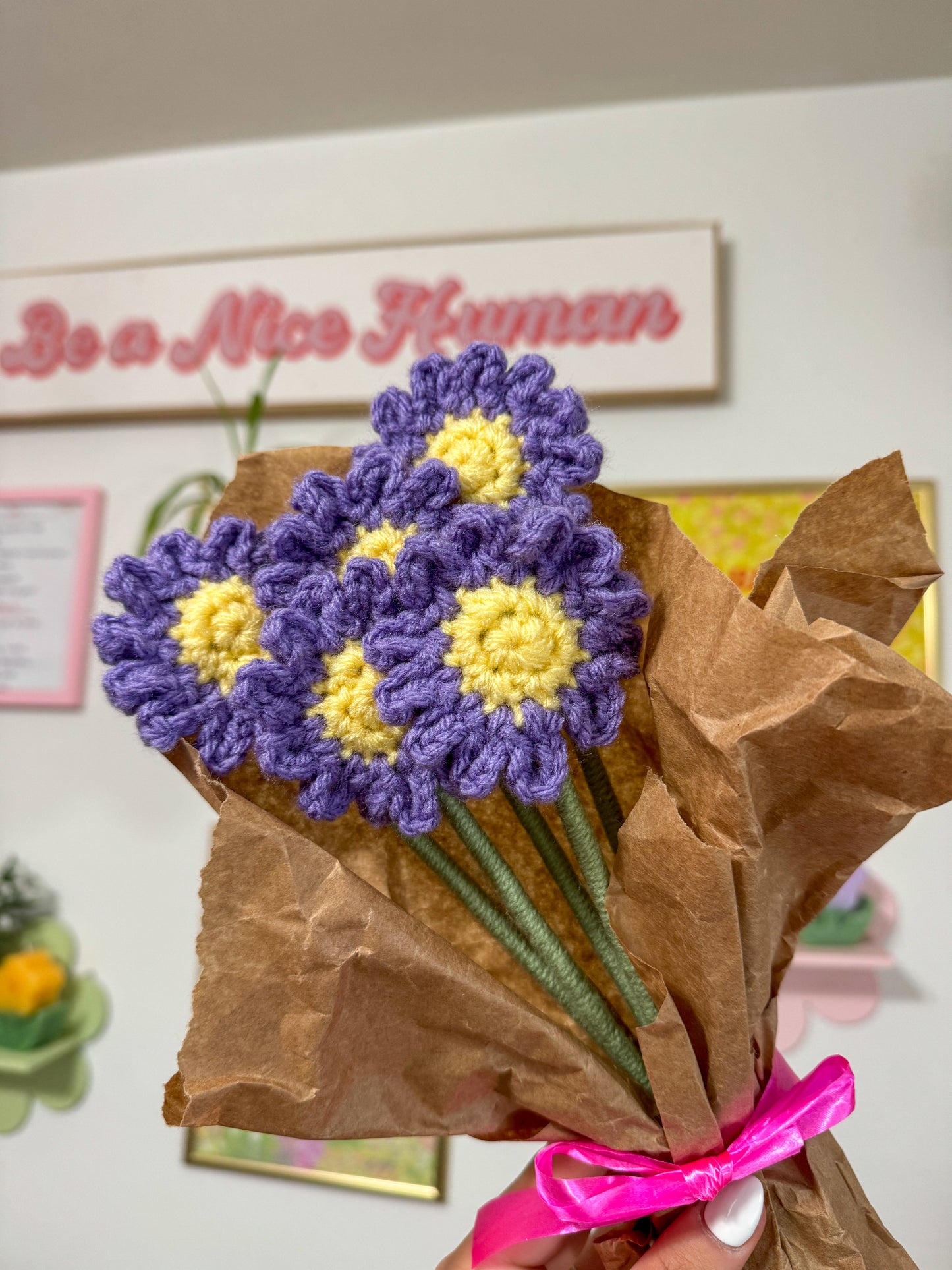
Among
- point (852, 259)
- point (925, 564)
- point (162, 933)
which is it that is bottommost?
point (162, 933)

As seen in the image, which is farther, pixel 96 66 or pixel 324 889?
pixel 96 66

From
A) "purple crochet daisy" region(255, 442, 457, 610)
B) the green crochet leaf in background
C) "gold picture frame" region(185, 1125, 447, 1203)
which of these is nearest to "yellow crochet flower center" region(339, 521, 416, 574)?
"purple crochet daisy" region(255, 442, 457, 610)

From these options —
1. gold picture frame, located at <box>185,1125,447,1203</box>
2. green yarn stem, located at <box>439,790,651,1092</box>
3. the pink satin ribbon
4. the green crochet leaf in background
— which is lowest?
gold picture frame, located at <box>185,1125,447,1203</box>

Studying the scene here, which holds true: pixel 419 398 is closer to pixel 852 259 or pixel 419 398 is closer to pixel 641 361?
pixel 641 361

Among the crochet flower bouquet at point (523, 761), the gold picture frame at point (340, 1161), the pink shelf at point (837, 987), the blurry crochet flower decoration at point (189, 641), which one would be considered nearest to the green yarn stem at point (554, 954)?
the crochet flower bouquet at point (523, 761)

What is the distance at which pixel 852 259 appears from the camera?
126 centimetres

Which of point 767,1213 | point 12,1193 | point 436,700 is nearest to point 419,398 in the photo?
point 436,700

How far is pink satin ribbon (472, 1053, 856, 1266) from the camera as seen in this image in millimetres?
399

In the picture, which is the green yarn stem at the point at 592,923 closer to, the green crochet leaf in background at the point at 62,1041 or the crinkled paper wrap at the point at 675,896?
the crinkled paper wrap at the point at 675,896

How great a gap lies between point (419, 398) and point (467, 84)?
118 centimetres

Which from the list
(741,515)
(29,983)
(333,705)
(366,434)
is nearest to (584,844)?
(333,705)

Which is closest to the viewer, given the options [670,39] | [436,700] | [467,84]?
[436,700]

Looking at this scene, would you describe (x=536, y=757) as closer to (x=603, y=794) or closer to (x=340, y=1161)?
(x=603, y=794)

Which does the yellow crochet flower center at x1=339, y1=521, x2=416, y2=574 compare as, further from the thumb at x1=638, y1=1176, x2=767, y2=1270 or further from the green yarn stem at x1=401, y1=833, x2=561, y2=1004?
the thumb at x1=638, y1=1176, x2=767, y2=1270
